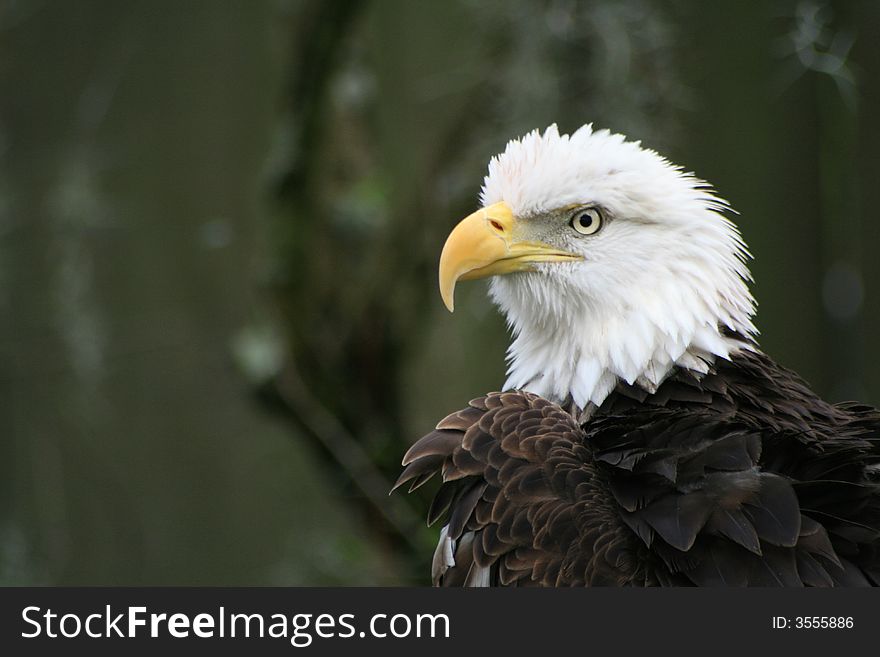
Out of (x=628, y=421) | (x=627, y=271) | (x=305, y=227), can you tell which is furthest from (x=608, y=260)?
(x=305, y=227)

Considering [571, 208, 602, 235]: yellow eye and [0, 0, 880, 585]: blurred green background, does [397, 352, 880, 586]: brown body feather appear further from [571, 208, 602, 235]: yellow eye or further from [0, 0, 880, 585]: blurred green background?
[0, 0, 880, 585]: blurred green background

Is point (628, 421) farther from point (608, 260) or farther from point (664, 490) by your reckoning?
point (608, 260)

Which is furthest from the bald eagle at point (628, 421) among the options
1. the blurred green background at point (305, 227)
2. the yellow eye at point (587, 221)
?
the blurred green background at point (305, 227)

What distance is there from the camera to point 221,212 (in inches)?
150

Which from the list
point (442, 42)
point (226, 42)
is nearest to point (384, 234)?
point (442, 42)

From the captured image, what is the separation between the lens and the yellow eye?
2225mm

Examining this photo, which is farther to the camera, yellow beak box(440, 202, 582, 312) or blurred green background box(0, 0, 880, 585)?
blurred green background box(0, 0, 880, 585)

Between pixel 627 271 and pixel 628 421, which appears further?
pixel 627 271

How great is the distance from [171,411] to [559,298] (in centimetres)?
202

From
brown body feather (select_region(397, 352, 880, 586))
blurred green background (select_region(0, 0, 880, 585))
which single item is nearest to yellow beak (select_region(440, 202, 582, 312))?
brown body feather (select_region(397, 352, 880, 586))

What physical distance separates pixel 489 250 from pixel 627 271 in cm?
28

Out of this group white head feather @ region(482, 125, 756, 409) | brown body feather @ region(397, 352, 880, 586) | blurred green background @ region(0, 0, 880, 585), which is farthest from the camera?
blurred green background @ region(0, 0, 880, 585)

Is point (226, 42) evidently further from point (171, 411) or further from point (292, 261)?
point (171, 411)

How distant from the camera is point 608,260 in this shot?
86.7 inches
